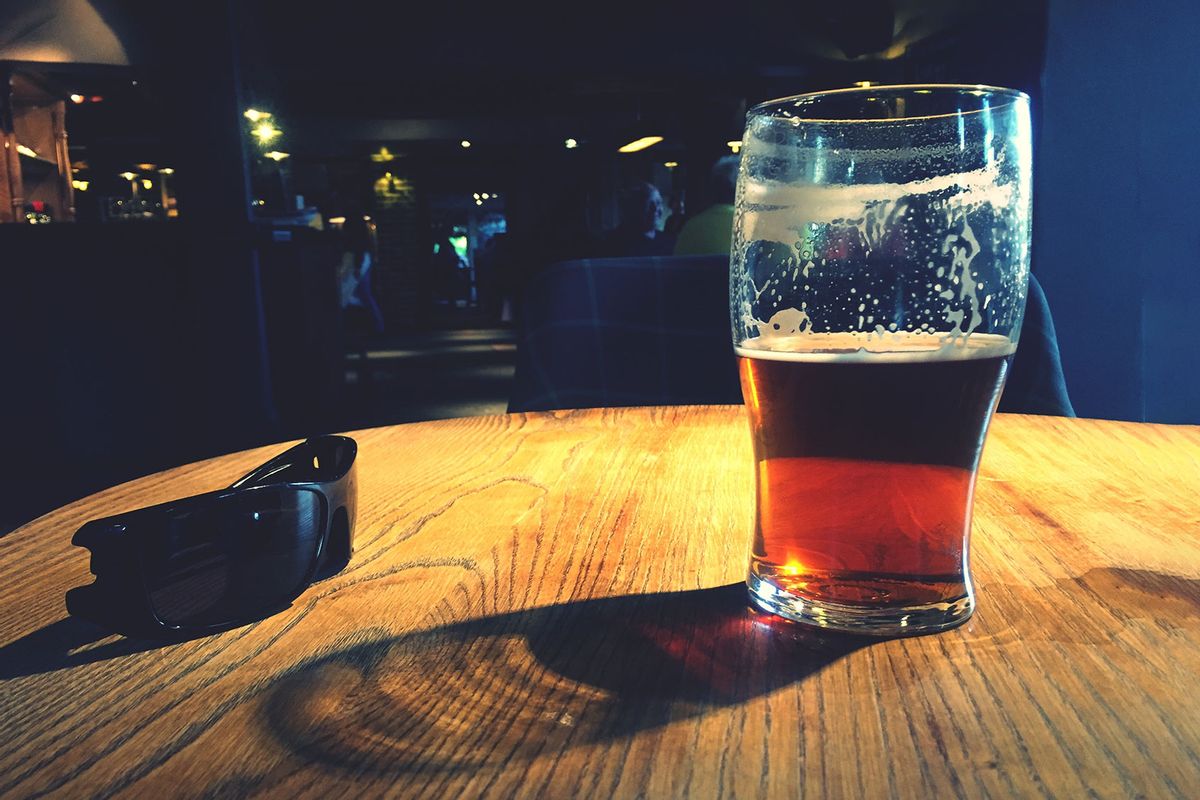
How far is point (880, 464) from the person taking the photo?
42 centimetres

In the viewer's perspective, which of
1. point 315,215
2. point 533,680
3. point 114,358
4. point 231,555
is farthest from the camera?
point 315,215

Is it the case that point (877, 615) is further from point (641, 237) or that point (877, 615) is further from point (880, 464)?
point (641, 237)

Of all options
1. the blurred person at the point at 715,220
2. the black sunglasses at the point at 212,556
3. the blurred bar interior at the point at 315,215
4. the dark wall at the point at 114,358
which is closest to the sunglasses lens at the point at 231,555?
the black sunglasses at the point at 212,556

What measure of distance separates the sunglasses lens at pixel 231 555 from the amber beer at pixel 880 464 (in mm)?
249

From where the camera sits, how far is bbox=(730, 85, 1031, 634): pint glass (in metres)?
0.40

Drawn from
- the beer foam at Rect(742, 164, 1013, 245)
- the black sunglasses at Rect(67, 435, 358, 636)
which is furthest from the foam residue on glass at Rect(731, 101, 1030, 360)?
the black sunglasses at Rect(67, 435, 358, 636)

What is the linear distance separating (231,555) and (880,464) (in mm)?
338

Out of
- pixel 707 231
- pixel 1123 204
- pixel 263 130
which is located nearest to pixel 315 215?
pixel 263 130

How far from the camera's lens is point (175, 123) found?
17.9 ft

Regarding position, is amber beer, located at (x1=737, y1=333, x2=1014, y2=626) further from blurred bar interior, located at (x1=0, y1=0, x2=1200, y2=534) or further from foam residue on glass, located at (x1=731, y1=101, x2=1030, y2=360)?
blurred bar interior, located at (x1=0, y1=0, x2=1200, y2=534)

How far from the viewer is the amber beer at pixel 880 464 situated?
41cm

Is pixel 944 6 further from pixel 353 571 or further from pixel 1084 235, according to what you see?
pixel 353 571

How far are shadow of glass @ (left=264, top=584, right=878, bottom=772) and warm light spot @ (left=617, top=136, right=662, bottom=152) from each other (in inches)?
571

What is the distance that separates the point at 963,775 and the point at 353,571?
350 mm
